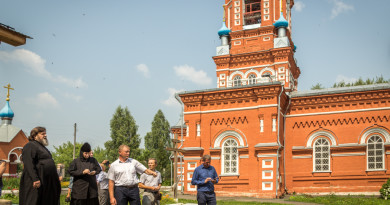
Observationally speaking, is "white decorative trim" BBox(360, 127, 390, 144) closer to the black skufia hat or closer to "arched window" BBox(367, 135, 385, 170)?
"arched window" BBox(367, 135, 385, 170)

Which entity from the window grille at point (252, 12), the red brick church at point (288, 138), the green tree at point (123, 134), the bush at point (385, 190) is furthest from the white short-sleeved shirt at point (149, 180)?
the green tree at point (123, 134)

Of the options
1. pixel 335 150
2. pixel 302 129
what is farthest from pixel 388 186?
pixel 302 129

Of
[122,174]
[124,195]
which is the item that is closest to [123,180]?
[122,174]

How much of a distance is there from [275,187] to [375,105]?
6500 mm

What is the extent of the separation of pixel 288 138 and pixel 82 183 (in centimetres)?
1545

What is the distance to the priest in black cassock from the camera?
6777 mm

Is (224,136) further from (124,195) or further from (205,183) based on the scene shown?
(124,195)

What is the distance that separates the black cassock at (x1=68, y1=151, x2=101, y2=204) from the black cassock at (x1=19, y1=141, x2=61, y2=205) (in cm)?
90

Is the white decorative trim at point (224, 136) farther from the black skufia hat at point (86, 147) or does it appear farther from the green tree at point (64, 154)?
the green tree at point (64, 154)

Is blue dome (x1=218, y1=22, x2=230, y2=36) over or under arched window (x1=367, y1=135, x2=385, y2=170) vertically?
over

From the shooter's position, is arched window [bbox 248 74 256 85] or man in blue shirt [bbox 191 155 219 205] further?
arched window [bbox 248 74 256 85]

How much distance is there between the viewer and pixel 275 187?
64.8 ft

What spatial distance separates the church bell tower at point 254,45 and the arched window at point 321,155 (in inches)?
211

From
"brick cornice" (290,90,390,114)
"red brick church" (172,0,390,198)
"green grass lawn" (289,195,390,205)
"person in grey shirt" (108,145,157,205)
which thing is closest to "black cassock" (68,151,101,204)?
"person in grey shirt" (108,145,157,205)
